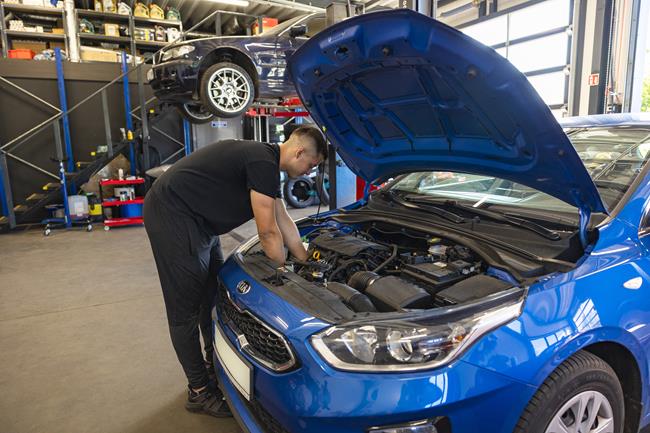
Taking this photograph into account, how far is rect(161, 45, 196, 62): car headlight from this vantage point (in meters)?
5.25

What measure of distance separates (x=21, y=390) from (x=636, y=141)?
3.25m

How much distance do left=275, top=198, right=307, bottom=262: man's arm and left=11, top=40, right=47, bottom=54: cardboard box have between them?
9571 mm

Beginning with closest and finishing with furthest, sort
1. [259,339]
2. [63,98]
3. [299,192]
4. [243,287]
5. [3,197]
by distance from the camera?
[259,339] < [243,287] < [3,197] < [63,98] < [299,192]

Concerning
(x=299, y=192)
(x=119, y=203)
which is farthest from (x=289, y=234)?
(x=299, y=192)

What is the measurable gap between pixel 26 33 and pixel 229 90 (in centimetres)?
636

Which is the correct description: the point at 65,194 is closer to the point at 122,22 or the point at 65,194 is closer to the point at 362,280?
the point at 122,22

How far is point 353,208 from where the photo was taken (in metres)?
2.47

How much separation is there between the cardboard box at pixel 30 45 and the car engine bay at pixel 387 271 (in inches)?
386

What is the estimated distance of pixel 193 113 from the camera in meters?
6.72

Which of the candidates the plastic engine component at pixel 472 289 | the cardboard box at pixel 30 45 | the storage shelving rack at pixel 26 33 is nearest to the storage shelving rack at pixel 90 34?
the storage shelving rack at pixel 26 33

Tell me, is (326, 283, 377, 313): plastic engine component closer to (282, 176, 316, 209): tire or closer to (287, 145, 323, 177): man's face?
(287, 145, 323, 177): man's face

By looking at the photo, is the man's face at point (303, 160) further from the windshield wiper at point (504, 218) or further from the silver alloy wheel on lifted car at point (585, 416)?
the silver alloy wheel on lifted car at point (585, 416)

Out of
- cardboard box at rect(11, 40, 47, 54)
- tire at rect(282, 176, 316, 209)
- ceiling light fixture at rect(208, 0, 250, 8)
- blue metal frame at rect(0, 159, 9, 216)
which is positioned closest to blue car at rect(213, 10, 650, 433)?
tire at rect(282, 176, 316, 209)

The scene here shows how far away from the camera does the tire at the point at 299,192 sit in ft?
24.9
